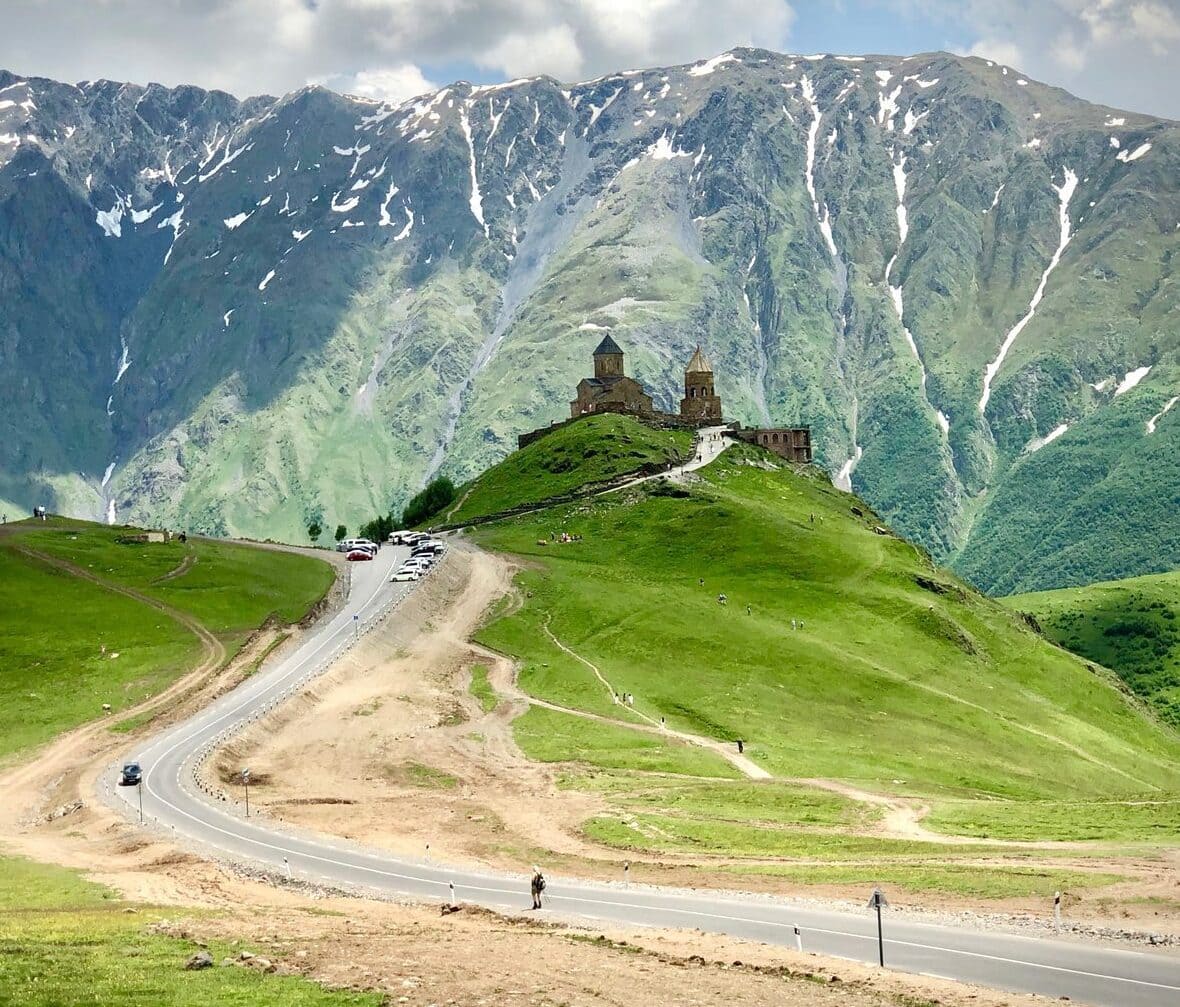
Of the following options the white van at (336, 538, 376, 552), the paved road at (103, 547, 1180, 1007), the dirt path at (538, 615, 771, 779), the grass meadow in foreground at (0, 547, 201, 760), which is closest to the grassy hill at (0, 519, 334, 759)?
the grass meadow in foreground at (0, 547, 201, 760)

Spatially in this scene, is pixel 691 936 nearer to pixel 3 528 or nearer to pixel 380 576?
pixel 380 576

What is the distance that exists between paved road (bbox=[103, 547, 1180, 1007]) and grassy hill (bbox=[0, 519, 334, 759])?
40.5 ft

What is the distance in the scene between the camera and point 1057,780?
339 feet

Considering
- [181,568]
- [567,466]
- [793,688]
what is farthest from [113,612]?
[567,466]

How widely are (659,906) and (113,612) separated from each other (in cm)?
8107

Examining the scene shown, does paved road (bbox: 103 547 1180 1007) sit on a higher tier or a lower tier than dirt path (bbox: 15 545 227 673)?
lower

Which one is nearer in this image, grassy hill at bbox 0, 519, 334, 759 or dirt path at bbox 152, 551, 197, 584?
grassy hill at bbox 0, 519, 334, 759

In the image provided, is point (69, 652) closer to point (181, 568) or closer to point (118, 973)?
point (181, 568)

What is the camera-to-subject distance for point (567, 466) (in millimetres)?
189000

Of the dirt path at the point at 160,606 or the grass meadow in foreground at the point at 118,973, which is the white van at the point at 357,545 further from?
the grass meadow in foreground at the point at 118,973

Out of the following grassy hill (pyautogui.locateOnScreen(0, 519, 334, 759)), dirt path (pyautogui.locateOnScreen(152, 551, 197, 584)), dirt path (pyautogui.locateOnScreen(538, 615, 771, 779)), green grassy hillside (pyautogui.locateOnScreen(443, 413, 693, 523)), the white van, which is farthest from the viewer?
green grassy hillside (pyautogui.locateOnScreen(443, 413, 693, 523))

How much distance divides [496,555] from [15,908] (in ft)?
328

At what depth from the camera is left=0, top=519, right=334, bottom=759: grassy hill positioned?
342 ft

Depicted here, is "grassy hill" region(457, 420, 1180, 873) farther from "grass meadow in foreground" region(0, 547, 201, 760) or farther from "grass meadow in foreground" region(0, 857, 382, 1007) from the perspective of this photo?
"grass meadow in foreground" region(0, 547, 201, 760)
